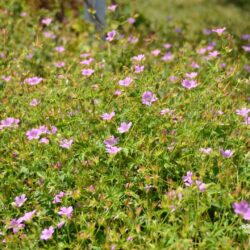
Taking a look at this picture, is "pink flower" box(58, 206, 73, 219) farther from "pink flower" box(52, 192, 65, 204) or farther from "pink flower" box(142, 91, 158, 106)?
"pink flower" box(142, 91, 158, 106)

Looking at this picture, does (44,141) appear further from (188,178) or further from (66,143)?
(188,178)

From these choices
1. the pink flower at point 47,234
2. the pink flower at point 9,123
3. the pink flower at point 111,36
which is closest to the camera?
the pink flower at point 47,234

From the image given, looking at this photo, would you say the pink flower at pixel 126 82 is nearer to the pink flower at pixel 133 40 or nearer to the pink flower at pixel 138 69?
the pink flower at pixel 138 69

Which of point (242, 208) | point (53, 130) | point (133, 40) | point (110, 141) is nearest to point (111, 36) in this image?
point (133, 40)

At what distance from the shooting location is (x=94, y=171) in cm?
243

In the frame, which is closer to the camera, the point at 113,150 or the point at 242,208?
the point at 242,208

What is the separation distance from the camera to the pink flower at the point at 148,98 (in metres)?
2.56

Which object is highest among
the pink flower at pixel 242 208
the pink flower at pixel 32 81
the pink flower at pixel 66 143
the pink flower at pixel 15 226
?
the pink flower at pixel 242 208

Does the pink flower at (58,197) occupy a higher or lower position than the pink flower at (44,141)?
lower

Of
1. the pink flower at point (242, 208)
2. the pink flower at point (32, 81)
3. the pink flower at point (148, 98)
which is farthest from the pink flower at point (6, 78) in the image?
the pink flower at point (242, 208)

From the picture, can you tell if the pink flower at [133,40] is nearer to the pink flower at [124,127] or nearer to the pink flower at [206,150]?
the pink flower at [124,127]

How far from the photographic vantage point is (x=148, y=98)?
2568 millimetres

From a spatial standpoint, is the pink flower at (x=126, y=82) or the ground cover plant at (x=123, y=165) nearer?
the ground cover plant at (x=123, y=165)

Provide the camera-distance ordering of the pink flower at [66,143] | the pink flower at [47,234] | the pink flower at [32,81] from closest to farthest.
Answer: the pink flower at [47,234] → the pink flower at [66,143] → the pink flower at [32,81]
